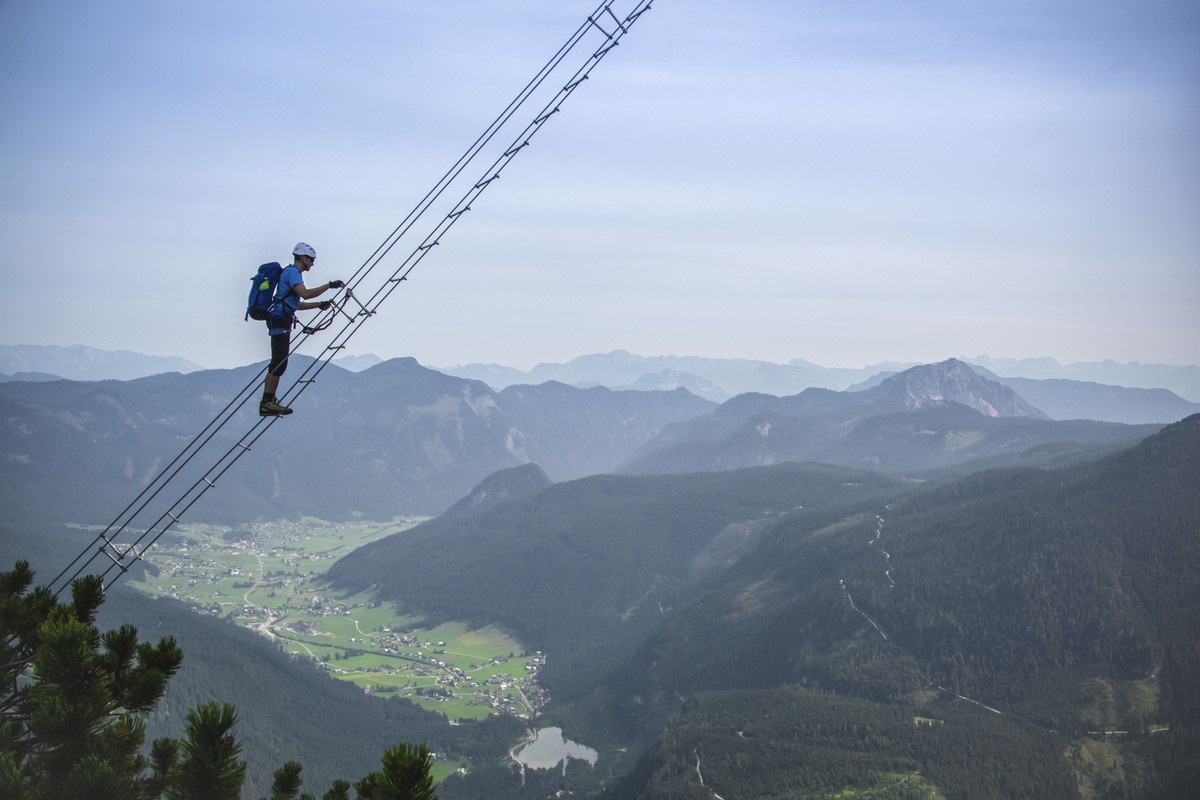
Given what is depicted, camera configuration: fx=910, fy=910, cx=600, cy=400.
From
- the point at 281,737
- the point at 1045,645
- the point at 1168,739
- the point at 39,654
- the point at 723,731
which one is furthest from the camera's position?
the point at 281,737

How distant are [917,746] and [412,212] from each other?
344ft

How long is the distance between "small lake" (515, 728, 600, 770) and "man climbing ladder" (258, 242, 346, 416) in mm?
129464

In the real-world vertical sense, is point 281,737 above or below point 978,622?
below

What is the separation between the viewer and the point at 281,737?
142m

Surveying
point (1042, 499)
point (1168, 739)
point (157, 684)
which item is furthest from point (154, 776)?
point (1042, 499)

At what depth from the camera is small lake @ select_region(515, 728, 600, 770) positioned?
141488 mm

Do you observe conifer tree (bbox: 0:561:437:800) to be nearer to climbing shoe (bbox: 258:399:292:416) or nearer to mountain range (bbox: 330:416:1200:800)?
climbing shoe (bbox: 258:399:292:416)

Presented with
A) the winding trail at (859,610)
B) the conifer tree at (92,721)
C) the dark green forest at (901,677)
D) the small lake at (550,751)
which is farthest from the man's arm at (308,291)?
the winding trail at (859,610)

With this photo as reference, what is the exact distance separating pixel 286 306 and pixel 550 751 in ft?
460

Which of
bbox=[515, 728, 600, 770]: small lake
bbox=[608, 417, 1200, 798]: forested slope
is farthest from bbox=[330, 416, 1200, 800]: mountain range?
bbox=[515, 728, 600, 770]: small lake

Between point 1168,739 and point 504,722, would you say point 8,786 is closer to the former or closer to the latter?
point 1168,739

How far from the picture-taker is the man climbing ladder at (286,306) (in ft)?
66.0

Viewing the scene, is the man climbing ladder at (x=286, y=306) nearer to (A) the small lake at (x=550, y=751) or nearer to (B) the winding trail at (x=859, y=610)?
(A) the small lake at (x=550, y=751)

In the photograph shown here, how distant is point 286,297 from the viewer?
2019 centimetres
